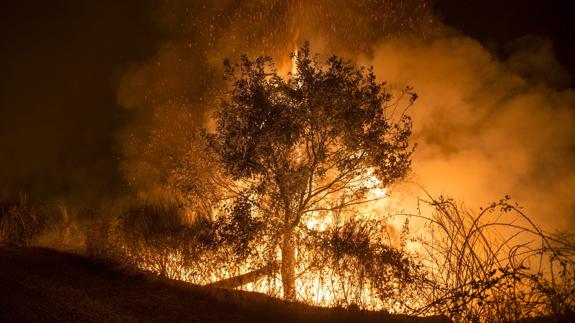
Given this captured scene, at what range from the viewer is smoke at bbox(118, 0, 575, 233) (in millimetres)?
19156

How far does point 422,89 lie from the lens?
71.1ft

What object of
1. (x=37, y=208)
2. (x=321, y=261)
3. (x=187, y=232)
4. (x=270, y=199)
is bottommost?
(x=321, y=261)

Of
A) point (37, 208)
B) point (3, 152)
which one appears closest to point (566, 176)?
point (37, 208)

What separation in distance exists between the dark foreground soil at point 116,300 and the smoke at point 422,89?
10.6 metres

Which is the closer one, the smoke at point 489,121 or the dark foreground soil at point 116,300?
the dark foreground soil at point 116,300

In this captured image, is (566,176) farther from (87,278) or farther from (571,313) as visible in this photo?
(87,278)

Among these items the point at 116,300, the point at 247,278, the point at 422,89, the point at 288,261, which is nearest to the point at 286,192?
the point at 288,261

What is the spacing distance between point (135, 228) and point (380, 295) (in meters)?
5.19

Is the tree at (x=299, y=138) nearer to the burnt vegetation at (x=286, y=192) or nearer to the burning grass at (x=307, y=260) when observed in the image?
the burnt vegetation at (x=286, y=192)

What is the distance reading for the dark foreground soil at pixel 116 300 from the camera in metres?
5.64

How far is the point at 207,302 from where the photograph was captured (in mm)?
7090

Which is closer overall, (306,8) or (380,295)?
(380,295)

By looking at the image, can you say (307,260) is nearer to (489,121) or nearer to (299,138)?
(299,138)

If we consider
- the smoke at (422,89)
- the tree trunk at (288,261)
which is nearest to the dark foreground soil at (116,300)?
the tree trunk at (288,261)
